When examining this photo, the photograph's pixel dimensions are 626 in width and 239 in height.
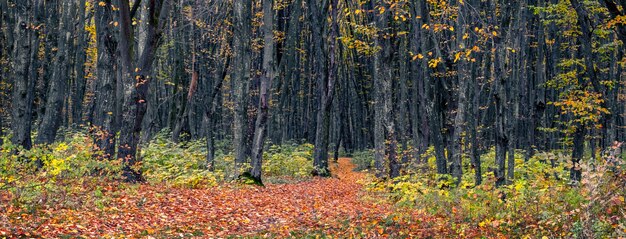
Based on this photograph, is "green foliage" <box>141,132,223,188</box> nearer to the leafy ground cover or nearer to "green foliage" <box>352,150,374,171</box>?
the leafy ground cover

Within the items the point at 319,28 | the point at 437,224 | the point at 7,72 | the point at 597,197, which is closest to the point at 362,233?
the point at 437,224

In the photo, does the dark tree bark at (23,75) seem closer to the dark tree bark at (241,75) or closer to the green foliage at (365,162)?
the dark tree bark at (241,75)

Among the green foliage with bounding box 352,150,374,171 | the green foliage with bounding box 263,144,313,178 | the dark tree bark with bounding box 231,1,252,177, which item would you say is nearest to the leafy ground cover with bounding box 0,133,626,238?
the dark tree bark with bounding box 231,1,252,177

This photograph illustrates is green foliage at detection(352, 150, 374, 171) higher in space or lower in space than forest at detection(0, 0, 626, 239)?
lower

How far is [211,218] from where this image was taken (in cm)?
1059

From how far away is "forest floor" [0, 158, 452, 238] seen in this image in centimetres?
827

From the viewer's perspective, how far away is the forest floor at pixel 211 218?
827 centimetres

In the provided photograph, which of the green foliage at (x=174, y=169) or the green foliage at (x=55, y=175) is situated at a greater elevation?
the green foliage at (x=55, y=175)

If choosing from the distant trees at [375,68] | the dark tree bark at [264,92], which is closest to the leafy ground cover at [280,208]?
the distant trees at [375,68]

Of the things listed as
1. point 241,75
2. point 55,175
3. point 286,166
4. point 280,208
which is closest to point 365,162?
point 286,166

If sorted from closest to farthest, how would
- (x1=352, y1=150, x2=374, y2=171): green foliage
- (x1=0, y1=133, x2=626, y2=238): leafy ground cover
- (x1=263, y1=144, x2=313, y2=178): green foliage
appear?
(x1=0, y1=133, x2=626, y2=238): leafy ground cover, (x1=263, y1=144, x2=313, y2=178): green foliage, (x1=352, y1=150, x2=374, y2=171): green foliage

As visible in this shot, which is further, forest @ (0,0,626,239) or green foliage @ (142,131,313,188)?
green foliage @ (142,131,313,188)

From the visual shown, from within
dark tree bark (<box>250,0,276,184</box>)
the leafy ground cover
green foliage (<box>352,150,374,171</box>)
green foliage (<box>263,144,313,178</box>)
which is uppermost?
dark tree bark (<box>250,0,276,184</box>)

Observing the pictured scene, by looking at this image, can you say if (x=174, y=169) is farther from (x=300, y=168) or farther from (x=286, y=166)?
(x=300, y=168)
